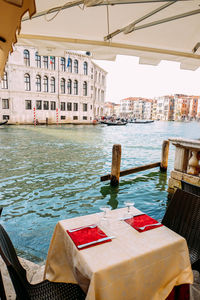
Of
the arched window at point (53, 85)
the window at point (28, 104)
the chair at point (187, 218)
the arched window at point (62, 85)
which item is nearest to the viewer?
the chair at point (187, 218)

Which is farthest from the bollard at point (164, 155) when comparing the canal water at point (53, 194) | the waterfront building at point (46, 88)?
the waterfront building at point (46, 88)

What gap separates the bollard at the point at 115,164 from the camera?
20.3 feet

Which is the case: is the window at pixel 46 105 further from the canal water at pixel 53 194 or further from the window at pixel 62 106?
the canal water at pixel 53 194

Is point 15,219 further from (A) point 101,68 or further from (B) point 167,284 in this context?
(A) point 101,68

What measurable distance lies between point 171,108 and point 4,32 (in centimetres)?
12940

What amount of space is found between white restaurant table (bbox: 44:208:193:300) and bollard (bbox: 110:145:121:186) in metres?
4.20

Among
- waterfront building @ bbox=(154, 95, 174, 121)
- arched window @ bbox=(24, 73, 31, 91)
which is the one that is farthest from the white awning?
waterfront building @ bbox=(154, 95, 174, 121)

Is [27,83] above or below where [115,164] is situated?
above

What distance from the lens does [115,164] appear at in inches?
248

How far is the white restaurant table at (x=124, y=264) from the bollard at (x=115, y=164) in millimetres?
4199

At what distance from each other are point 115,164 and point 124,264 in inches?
189

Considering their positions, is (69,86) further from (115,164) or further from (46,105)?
(115,164)

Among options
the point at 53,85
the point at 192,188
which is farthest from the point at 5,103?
the point at 192,188

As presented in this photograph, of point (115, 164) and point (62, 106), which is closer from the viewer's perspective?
point (115, 164)
